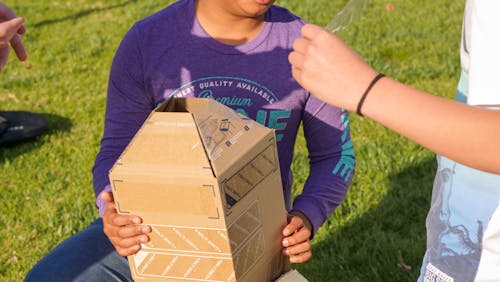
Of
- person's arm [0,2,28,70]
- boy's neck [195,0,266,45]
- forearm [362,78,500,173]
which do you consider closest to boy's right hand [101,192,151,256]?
person's arm [0,2,28,70]

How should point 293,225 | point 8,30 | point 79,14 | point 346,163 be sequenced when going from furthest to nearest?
point 79,14 < point 346,163 < point 293,225 < point 8,30

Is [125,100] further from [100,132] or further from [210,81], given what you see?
[100,132]

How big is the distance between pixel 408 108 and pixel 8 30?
1210mm

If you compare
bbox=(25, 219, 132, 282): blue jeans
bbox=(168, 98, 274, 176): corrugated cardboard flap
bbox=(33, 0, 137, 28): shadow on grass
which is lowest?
bbox=(33, 0, 137, 28): shadow on grass

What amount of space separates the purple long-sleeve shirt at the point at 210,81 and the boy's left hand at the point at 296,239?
238 millimetres

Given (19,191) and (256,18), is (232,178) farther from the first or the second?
(19,191)

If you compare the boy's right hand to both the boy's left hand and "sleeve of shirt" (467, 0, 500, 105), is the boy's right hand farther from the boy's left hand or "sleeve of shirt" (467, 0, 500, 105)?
"sleeve of shirt" (467, 0, 500, 105)

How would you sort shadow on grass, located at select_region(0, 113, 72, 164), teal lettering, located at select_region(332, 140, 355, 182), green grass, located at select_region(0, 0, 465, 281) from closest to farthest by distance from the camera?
1. teal lettering, located at select_region(332, 140, 355, 182)
2. green grass, located at select_region(0, 0, 465, 281)
3. shadow on grass, located at select_region(0, 113, 72, 164)

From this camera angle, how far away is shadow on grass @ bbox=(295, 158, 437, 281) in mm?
3820

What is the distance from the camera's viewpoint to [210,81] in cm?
263

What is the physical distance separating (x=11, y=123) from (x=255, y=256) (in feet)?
12.6

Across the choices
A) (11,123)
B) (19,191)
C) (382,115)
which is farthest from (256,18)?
(11,123)

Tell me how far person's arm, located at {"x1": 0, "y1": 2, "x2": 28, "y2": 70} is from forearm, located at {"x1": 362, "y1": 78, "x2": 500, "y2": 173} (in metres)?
1.12

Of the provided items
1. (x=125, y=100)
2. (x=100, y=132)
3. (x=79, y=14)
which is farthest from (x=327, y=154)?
(x=79, y=14)
